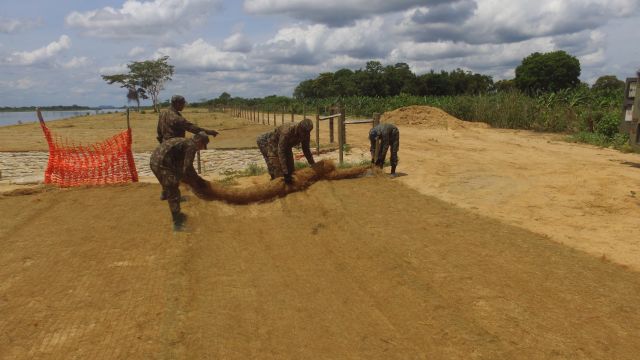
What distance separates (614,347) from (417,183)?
585 centimetres

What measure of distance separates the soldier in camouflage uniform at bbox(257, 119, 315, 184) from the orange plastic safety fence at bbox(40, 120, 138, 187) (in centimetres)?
319

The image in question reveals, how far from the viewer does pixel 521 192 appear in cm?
796

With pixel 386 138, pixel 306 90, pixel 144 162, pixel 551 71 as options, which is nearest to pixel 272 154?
pixel 386 138

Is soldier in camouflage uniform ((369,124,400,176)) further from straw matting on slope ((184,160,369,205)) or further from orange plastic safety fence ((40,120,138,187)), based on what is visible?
orange plastic safety fence ((40,120,138,187))

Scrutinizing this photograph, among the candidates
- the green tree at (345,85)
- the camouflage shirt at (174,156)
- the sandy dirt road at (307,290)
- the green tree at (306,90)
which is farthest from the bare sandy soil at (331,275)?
the green tree at (306,90)

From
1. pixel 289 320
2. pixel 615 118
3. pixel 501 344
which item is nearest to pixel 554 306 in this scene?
pixel 501 344

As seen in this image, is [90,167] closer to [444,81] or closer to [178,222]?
[178,222]

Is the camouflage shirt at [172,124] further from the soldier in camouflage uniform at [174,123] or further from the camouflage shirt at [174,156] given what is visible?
the camouflage shirt at [174,156]

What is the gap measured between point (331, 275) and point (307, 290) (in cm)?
43

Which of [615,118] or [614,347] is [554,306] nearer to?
[614,347]

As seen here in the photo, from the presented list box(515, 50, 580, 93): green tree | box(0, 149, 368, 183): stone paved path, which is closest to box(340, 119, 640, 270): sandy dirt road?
box(0, 149, 368, 183): stone paved path

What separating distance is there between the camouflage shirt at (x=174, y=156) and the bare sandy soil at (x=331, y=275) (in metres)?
0.83

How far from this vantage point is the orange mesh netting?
923 cm

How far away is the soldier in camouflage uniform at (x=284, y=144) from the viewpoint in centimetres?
735
